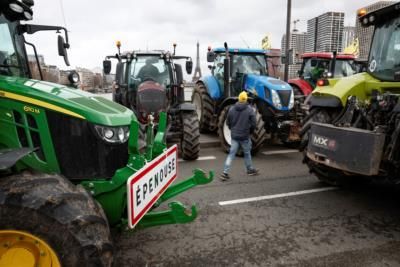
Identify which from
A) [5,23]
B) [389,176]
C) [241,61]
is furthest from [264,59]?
[5,23]

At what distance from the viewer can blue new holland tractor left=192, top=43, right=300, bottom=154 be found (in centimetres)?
723

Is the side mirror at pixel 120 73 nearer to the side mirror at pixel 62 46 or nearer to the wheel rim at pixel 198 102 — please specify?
the wheel rim at pixel 198 102

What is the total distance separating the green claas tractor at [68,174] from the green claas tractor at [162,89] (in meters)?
3.35

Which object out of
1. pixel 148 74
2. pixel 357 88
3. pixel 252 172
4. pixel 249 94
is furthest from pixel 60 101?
pixel 249 94

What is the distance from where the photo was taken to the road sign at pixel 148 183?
2.30 m

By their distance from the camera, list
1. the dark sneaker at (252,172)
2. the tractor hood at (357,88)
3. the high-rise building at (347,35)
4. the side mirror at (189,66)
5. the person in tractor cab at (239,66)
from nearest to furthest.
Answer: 1. the tractor hood at (357,88)
2. the dark sneaker at (252,172)
3. the side mirror at (189,66)
4. the person in tractor cab at (239,66)
5. the high-rise building at (347,35)

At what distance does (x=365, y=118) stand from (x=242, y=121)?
2267 millimetres

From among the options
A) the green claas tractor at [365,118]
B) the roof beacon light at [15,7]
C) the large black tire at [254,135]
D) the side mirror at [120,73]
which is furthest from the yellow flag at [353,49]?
the roof beacon light at [15,7]

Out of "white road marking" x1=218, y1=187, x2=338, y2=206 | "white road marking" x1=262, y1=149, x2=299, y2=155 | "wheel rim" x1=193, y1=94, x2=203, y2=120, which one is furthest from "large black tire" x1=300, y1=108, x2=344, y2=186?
"wheel rim" x1=193, y1=94, x2=203, y2=120

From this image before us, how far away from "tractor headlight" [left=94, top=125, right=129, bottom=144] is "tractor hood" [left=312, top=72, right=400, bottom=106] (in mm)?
3034

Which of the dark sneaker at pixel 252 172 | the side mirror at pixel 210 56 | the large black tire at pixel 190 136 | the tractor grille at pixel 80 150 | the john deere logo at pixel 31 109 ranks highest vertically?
the side mirror at pixel 210 56

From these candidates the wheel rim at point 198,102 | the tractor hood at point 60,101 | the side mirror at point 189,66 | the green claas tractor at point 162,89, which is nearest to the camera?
the tractor hood at point 60,101

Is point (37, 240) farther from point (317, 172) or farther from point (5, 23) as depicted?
point (317, 172)

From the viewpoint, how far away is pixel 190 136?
652 cm
